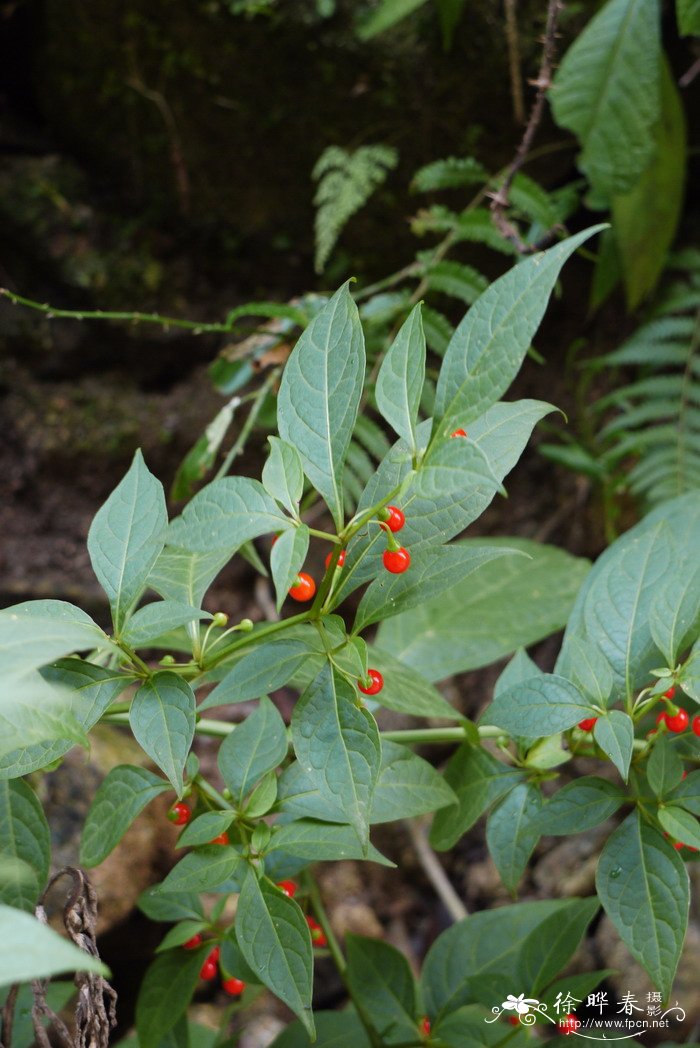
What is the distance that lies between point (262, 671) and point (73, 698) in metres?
0.15

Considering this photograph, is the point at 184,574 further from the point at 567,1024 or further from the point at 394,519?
the point at 567,1024

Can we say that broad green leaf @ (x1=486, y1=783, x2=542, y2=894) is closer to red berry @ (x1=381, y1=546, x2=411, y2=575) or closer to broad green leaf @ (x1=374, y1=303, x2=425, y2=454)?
red berry @ (x1=381, y1=546, x2=411, y2=575)

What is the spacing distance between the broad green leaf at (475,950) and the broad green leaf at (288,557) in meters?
0.66

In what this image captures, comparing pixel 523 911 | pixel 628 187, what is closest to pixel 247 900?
pixel 523 911

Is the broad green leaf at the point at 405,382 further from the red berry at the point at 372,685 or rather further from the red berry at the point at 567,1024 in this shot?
the red berry at the point at 567,1024

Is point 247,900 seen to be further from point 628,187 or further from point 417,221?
point 628,187

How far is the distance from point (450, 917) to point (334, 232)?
58.1 inches

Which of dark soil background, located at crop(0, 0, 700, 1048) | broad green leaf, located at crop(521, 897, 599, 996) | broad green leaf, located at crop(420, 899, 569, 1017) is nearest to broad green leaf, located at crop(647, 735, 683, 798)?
broad green leaf, located at crop(521, 897, 599, 996)

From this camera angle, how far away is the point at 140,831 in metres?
1.46

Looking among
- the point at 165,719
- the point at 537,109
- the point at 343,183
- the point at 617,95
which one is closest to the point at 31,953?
the point at 165,719

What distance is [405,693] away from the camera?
0.83 metres

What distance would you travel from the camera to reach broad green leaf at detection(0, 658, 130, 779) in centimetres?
62

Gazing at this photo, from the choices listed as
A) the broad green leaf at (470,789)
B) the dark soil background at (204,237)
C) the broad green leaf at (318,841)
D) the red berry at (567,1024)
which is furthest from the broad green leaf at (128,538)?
the dark soil background at (204,237)

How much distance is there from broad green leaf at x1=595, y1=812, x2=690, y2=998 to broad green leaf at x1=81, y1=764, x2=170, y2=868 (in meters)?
0.41
